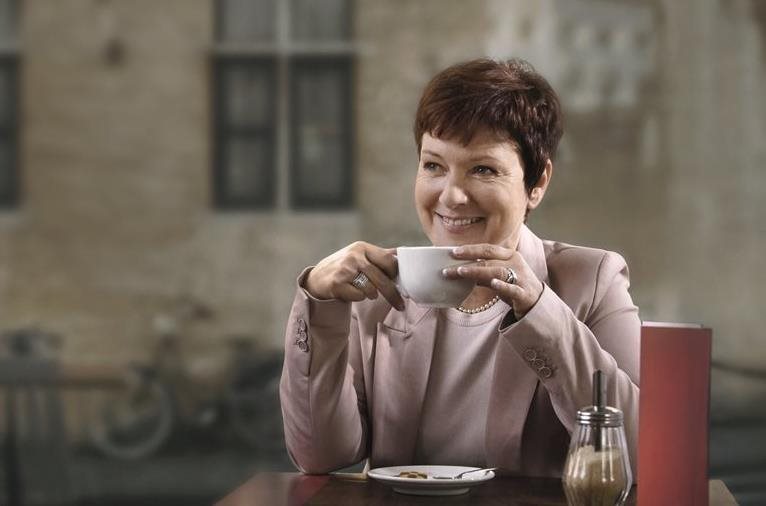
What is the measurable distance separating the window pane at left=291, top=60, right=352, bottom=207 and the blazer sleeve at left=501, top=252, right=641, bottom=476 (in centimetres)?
496

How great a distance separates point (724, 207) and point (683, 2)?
1.17 meters

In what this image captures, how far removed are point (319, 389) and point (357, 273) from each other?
8.1 inches

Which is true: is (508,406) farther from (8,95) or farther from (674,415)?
(8,95)

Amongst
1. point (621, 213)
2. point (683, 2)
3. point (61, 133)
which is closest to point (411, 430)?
point (621, 213)

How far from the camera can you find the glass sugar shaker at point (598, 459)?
3.77 ft

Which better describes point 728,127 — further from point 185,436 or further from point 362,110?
point 185,436

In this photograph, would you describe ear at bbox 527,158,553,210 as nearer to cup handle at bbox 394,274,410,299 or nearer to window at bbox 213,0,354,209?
cup handle at bbox 394,274,410,299

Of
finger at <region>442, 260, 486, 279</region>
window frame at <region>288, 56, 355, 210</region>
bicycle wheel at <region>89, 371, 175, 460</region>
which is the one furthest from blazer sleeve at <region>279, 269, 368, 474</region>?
bicycle wheel at <region>89, 371, 175, 460</region>

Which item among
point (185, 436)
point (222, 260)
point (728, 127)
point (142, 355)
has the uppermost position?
point (728, 127)

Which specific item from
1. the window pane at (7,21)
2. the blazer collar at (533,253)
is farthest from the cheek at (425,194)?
the window pane at (7,21)

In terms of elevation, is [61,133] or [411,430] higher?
[61,133]

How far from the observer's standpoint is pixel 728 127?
6.25 metres

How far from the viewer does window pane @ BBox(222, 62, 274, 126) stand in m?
6.62

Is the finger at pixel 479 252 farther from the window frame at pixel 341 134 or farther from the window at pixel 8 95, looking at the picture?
the window at pixel 8 95
